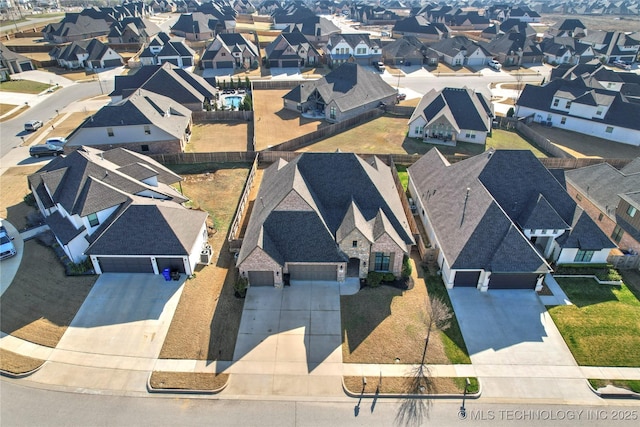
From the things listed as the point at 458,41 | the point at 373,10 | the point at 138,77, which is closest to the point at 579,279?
the point at 138,77

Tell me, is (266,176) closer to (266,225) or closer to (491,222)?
(266,225)

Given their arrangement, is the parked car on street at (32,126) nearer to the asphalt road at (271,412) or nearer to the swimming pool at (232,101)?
the swimming pool at (232,101)

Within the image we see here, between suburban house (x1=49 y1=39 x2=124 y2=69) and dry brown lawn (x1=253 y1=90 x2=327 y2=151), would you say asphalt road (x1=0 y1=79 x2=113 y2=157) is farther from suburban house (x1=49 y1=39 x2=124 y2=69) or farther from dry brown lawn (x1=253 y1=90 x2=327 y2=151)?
dry brown lawn (x1=253 y1=90 x2=327 y2=151)

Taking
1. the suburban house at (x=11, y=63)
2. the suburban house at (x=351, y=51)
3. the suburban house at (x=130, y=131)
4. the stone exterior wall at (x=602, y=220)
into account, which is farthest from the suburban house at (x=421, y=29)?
the suburban house at (x=11, y=63)

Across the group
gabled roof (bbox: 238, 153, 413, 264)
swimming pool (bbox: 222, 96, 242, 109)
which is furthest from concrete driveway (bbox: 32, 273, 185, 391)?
swimming pool (bbox: 222, 96, 242, 109)

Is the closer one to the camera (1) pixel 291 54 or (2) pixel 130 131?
(2) pixel 130 131

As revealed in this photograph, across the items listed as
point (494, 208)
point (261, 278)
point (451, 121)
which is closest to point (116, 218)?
point (261, 278)

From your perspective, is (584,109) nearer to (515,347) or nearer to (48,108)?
(515,347)
